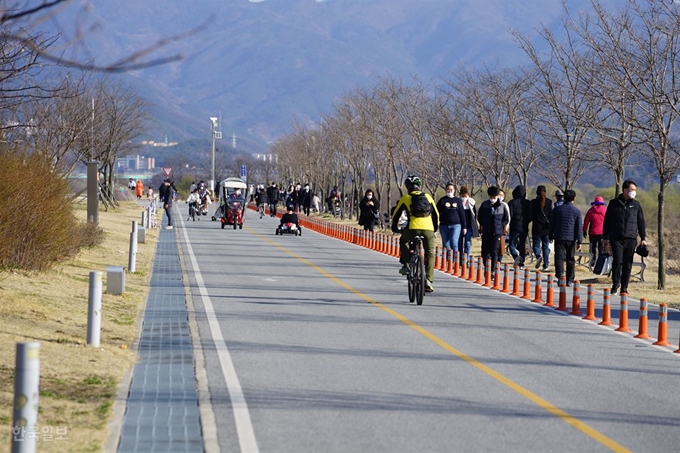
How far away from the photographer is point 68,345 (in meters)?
13.4

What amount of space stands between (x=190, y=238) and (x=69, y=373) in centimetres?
3030

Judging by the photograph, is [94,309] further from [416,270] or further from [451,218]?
[451,218]

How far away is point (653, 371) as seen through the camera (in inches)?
496

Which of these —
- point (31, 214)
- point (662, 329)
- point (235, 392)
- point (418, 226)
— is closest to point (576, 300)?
point (418, 226)

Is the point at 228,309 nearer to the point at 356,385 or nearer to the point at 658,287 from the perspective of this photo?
the point at 356,385

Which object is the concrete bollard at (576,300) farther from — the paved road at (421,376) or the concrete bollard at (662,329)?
the concrete bollard at (662,329)

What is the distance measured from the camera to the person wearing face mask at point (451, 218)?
2680cm

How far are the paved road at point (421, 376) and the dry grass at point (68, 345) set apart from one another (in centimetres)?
94

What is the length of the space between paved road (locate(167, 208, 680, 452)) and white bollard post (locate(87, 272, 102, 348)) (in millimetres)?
1231

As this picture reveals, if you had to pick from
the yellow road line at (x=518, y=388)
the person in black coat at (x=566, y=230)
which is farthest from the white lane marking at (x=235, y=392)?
the person in black coat at (x=566, y=230)

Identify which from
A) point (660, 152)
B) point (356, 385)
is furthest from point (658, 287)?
point (356, 385)

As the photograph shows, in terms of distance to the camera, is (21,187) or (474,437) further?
(21,187)

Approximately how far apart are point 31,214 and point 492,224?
9.90 m

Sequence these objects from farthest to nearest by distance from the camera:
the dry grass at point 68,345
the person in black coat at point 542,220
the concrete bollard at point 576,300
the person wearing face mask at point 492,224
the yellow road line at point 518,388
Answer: the person in black coat at point 542,220 < the person wearing face mask at point 492,224 < the concrete bollard at point 576,300 < the dry grass at point 68,345 < the yellow road line at point 518,388
